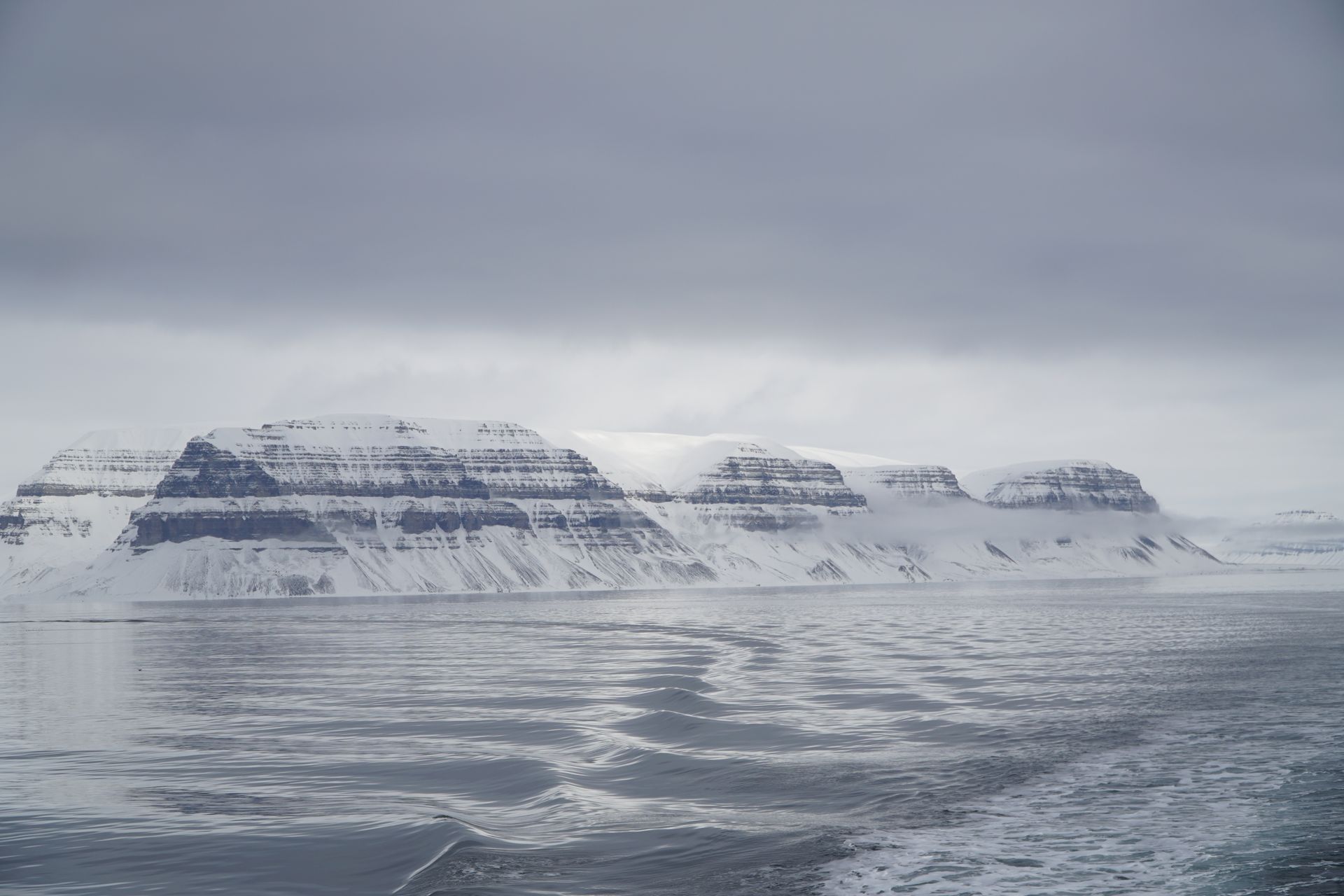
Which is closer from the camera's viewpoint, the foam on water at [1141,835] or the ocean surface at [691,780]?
the foam on water at [1141,835]

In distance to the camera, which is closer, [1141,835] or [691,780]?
[1141,835]

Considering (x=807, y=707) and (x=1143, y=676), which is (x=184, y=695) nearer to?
(x=807, y=707)

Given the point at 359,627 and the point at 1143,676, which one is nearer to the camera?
the point at 1143,676

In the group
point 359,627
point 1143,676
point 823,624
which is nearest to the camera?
point 1143,676

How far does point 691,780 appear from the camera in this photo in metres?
41.9

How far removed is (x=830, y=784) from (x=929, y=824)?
260 inches

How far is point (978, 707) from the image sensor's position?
196 ft

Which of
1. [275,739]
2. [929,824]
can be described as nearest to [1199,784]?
[929,824]

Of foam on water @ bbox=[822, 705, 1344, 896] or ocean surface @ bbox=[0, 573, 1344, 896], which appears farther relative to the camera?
ocean surface @ bbox=[0, 573, 1344, 896]

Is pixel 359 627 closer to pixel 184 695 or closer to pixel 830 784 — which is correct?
pixel 184 695

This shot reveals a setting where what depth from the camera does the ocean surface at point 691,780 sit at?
29406mm

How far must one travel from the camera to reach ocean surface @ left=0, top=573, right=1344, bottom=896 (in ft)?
96.5

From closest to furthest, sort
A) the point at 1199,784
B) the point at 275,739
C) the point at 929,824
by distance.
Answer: the point at 929,824 → the point at 1199,784 → the point at 275,739

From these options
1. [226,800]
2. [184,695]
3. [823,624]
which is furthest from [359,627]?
[226,800]
